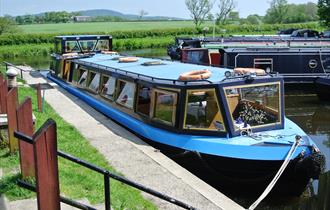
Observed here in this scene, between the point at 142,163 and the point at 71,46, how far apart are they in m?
12.3

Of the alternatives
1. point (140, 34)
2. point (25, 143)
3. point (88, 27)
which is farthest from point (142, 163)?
point (88, 27)

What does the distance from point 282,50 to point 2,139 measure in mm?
15219

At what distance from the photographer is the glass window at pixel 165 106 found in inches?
344

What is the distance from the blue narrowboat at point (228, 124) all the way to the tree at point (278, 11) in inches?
3121

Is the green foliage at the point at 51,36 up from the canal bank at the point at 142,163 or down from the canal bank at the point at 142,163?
up

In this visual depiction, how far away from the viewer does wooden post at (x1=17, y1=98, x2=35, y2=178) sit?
Result: 214 inches

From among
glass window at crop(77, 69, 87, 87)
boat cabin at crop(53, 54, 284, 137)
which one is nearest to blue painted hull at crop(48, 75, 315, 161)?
boat cabin at crop(53, 54, 284, 137)

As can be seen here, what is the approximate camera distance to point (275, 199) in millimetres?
8188

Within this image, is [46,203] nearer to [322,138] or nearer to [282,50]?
[322,138]

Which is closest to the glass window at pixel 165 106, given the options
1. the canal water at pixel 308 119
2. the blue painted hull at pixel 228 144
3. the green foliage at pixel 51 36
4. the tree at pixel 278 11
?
the blue painted hull at pixel 228 144

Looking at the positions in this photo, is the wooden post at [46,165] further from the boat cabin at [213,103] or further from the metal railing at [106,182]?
the boat cabin at [213,103]

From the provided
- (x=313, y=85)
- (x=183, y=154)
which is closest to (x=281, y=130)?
(x=183, y=154)

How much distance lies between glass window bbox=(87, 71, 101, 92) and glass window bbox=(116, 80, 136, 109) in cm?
192

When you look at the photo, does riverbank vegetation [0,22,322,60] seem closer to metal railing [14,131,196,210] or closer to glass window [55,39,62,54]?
glass window [55,39,62,54]
